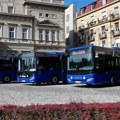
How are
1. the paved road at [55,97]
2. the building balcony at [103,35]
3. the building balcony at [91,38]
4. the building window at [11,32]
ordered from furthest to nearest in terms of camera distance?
the building balcony at [91,38] < the building balcony at [103,35] < the building window at [11,32] < the paved road at [55,97]

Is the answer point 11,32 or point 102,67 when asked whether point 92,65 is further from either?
point 11,32

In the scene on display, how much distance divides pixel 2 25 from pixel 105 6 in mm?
20809

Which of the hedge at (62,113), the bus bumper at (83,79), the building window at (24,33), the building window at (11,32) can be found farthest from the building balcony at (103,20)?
the hedge at (62,113)

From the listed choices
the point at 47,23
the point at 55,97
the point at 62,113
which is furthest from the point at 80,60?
the point at 47,23

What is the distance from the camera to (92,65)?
72.2 feet

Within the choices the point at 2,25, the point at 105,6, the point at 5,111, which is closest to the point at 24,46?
the point at 2,25

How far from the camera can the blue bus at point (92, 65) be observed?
22.1 m

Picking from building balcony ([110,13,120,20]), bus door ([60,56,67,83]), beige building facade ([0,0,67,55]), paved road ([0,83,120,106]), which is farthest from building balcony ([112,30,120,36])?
paved road ([0,83,120,106])

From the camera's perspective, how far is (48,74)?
27.0 metres

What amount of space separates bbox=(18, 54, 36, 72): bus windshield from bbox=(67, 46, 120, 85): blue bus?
3894mm

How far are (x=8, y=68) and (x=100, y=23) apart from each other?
35.7 m

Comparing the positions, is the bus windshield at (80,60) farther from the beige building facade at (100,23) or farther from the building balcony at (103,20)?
the building balcony at (103,20)

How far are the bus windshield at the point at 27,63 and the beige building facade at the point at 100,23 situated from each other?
32301 mm

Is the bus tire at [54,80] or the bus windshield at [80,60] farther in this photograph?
the bus tire at [54,80]
